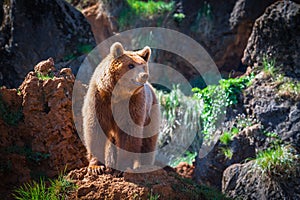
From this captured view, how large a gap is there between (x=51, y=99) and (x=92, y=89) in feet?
1.83

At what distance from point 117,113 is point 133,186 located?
3.72 feet

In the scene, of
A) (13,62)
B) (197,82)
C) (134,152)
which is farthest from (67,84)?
(197,82)

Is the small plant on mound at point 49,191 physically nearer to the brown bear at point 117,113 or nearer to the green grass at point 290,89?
the brown bear at point 117,113

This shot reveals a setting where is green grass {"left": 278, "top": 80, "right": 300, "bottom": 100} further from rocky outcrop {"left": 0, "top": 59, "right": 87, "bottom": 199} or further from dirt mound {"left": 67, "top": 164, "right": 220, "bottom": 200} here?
rocky outcrop {"left": 0, "top": 59, "right": 87, "bottom": 199}

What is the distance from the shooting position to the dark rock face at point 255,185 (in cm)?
675

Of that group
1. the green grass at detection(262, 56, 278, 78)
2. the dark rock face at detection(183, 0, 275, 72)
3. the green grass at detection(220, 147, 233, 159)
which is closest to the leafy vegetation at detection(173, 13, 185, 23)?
the dark rock face at detection(183, 0, 275, 72)

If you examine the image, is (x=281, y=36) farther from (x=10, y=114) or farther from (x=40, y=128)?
(x=10, y=114)

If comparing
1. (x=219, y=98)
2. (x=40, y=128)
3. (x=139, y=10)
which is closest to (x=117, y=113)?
(x=40, y=128)

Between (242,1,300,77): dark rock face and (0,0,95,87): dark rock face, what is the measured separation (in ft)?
10.7

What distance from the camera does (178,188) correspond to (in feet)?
Answer: 16.8

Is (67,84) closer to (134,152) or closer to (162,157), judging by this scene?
(134,152)

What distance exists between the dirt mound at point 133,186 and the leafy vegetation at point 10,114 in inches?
47.0

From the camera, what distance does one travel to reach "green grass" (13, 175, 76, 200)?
15.2ft

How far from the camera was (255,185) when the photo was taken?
6.90 meters
